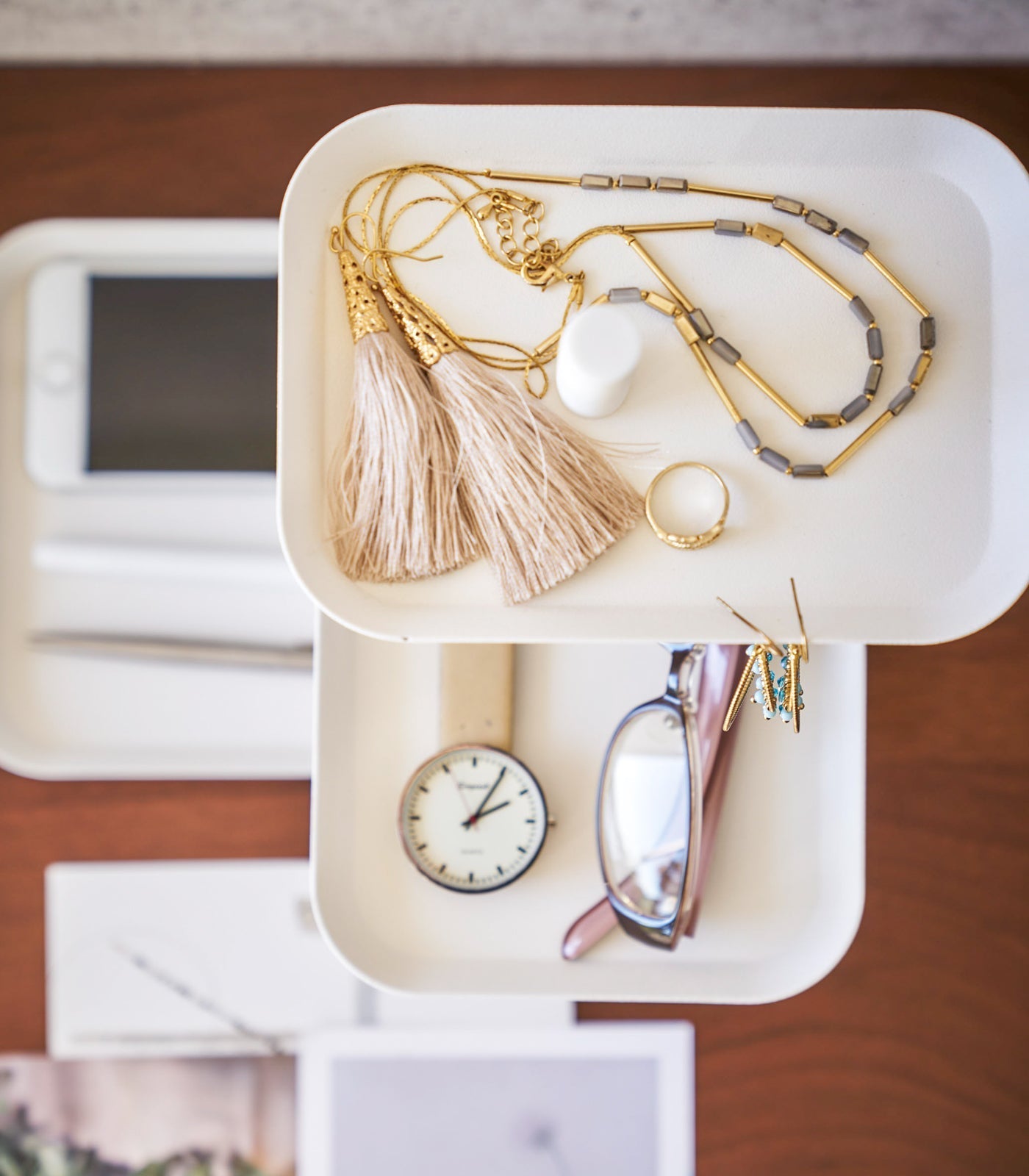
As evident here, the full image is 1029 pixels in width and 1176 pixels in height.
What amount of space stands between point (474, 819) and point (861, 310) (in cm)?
32

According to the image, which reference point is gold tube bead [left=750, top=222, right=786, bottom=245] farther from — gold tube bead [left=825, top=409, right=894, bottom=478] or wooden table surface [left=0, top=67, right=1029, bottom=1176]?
wooden table surface [left=0, top=67, right=1029, bottom=1176]

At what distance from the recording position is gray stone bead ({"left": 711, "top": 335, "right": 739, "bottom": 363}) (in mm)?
384

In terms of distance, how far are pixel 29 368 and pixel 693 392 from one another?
447 mm

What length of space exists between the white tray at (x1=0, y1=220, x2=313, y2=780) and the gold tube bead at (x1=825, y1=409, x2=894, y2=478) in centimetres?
35

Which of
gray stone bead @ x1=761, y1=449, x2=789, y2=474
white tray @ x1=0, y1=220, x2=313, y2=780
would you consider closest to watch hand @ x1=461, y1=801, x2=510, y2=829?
white tray @ x1=0, y1=220, x2=313, y2=780

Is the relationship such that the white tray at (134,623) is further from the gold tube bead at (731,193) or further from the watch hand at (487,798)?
the gold tube bead at (731,193)

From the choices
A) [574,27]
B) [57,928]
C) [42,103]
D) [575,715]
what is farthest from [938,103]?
[57,928]

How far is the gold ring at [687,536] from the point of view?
1.24 ft

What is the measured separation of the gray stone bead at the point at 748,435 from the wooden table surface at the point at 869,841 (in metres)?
0.28

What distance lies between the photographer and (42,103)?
1.91ft

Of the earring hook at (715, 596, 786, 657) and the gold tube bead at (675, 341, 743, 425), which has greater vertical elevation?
the gold tube bead at (675, 341, 743, 425)

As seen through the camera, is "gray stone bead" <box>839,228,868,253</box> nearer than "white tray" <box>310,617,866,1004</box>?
Yes

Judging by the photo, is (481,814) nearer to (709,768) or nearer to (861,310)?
(709,768)

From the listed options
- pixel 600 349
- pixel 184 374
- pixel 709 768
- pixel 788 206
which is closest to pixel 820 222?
pixel 788 206
